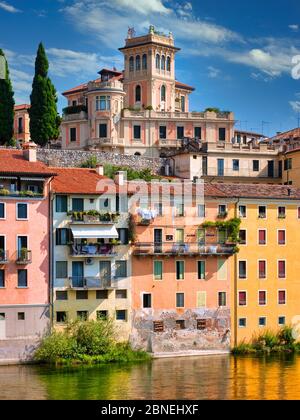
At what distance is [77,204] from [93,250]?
247 centimetres

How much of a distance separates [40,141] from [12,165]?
21.0m

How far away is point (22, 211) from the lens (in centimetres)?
4984

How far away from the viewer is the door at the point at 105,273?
5131 centimetres

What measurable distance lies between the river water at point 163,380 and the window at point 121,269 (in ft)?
15.4

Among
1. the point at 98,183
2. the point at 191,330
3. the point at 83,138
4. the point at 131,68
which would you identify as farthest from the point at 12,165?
the point at 131,68

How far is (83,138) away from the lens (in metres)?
75.6

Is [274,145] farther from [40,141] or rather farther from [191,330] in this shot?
[191,330]

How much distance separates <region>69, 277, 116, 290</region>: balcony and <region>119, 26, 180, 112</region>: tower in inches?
1246

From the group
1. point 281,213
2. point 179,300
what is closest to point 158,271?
point 179,300

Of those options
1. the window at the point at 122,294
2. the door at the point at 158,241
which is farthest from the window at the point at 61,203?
the door at the point at 158,241

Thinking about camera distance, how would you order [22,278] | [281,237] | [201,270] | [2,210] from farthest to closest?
[281,237] → [201,270] → [22,278] → [2,210]

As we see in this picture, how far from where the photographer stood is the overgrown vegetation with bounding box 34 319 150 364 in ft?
160

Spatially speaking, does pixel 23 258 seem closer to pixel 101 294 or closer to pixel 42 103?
pixel 101 294

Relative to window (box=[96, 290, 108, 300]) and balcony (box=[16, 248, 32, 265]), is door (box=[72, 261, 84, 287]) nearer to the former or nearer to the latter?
window (box=[96, 290, 108, 300])
